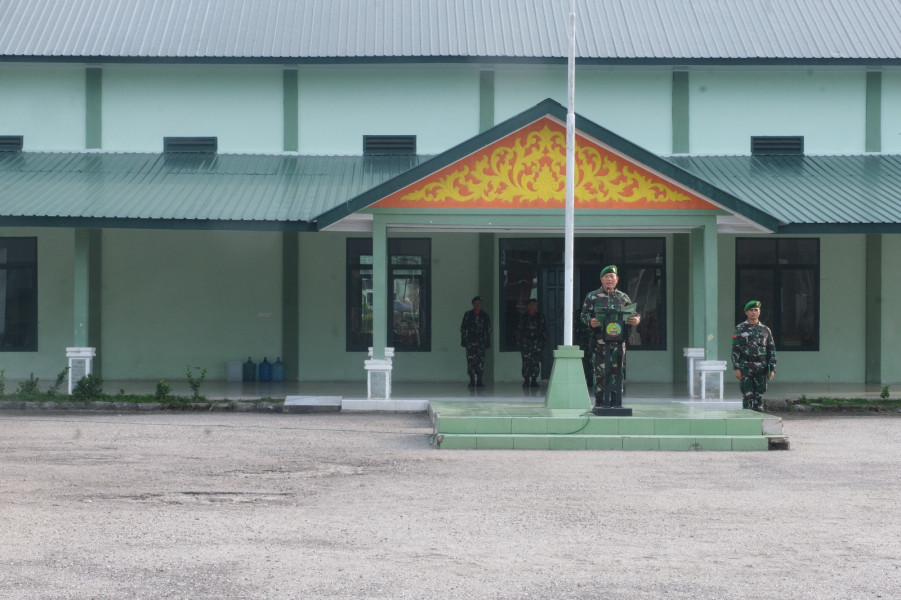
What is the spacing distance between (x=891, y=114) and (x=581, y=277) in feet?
22.9

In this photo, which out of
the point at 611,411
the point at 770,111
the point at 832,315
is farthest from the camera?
the point at 770,111

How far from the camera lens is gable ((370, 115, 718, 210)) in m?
17.8

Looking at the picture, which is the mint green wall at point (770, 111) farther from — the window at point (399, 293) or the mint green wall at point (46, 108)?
the mint green wall at point (46, 108)

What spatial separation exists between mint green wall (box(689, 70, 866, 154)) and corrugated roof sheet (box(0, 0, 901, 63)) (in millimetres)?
547

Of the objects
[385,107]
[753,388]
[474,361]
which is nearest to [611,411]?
[753,388]

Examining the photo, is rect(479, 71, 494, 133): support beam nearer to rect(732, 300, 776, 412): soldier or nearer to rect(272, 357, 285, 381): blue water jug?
rect(272, 357, 285, 381): blue water jug

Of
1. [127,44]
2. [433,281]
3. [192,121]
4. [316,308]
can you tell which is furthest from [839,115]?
[127,44]

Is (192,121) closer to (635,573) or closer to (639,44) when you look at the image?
(639,44)

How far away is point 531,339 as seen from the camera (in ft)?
67.5

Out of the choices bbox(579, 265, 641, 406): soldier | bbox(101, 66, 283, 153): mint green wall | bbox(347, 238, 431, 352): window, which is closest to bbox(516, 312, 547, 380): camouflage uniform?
bbox(347, 238, 431, 352): window

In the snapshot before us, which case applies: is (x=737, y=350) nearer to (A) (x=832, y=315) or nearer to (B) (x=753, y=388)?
(B) (x=753, y=388)

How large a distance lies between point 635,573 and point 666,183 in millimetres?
11813

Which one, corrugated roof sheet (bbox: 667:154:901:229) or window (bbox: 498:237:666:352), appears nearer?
corrugated roof sheet (bbox: 667:154:901:229)

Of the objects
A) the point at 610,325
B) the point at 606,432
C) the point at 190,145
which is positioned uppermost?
the point at 190,145
